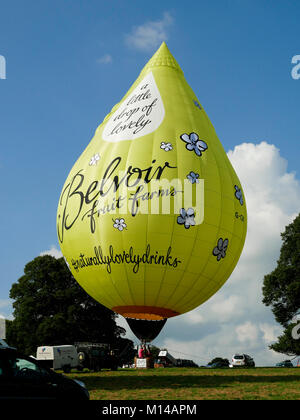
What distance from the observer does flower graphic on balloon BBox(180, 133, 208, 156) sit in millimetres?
22922

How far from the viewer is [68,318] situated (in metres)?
50.9

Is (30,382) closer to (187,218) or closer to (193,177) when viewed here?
(187,218)

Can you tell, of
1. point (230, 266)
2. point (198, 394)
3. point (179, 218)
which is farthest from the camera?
point (230, 266)

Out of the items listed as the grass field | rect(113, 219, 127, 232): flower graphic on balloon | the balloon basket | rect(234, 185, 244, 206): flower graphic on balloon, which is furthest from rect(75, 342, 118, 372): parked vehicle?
rect(234, 185, 244, 206): flower graphic on balloon

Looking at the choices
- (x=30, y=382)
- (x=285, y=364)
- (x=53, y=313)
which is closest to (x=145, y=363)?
(x=30, y=382)

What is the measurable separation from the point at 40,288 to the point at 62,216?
30.9m

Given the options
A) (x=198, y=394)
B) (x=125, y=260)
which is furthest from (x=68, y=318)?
(x=198, y=394)

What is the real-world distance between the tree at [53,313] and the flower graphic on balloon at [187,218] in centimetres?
3195

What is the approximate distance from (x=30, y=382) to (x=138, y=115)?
56.3ft

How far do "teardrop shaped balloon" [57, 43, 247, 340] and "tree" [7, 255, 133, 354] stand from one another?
89.1ft

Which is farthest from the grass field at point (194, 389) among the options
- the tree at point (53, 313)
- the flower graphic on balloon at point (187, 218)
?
the tree at point (53, 313)

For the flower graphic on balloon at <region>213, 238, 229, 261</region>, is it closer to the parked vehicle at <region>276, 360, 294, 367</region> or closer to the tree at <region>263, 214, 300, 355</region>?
the tree at <region>263, 214, 300, 355</region>

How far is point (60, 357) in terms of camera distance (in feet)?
117
